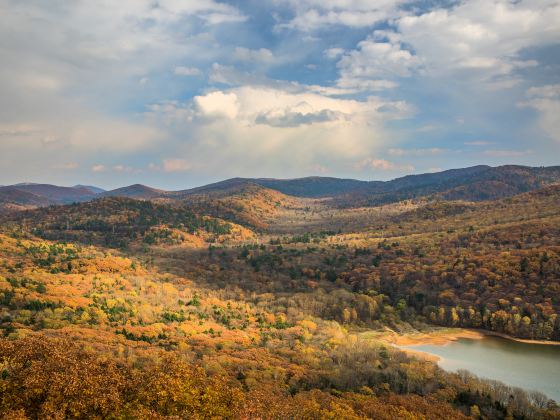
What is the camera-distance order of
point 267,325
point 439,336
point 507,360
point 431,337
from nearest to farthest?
point 507,360 < point 267,325 < point 431,337 < point 439,336

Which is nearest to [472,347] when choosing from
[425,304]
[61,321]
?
[425,304]

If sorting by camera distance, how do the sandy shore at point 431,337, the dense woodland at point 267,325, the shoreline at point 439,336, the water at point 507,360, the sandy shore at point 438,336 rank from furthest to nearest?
the sandy shore at point 431,337
the sandy shore at point 438,336
the shoreline at point 439,336
the water at point 507,360
the dense woodland at point 267,325

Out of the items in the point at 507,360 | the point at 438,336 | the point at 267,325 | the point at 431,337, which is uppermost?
the point at 267,325

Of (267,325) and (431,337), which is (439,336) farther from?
(267,325)

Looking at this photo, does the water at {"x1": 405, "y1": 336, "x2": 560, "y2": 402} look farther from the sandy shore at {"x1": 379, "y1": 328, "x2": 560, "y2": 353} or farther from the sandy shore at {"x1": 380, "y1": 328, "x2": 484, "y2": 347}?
the sandy shore at {"x1": 380, "y1": 328, "x2": 484, "y2": 347}

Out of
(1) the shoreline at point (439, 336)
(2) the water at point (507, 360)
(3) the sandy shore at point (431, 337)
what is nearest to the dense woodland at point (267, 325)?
(1) the shoreline at point (439, 336)

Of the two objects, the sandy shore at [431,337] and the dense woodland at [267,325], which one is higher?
the dense woodland at [267,325]

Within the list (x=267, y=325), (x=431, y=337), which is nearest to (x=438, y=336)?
(x=431, y=337)

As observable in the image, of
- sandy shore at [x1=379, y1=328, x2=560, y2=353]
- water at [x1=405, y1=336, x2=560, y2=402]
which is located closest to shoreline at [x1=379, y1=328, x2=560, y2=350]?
sandy shore at [x1=379, y1=328, x2=560, y2=353]

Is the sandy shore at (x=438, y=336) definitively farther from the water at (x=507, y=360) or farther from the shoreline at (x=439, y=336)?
the water at (x=507, y=360)
